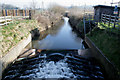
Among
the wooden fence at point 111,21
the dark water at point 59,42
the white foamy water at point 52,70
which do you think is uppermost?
the wooden fence at point 111,21

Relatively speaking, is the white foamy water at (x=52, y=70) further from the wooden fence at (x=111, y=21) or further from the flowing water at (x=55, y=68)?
the wooden fence at (x=111, y=21)

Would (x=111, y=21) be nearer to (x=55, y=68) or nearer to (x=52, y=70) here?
(x=55, y=68)

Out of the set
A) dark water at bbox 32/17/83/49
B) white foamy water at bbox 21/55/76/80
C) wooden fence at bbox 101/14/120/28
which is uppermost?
wooden fence at bbox 101/14/120/28

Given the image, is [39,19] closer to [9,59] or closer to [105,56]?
[9,59]

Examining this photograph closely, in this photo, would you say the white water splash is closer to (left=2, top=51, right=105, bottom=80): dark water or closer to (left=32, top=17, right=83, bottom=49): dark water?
(left=2, top=51, right=105, bottom=80): dark water

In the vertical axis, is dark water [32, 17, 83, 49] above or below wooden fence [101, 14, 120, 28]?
below

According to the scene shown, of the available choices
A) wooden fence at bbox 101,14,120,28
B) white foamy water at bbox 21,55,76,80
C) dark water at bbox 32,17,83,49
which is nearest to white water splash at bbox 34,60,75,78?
white foamy water at bbox 21,55,76,80

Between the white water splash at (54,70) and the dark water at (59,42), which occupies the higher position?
the dark water at (59,42)

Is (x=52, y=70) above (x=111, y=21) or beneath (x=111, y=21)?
beneath

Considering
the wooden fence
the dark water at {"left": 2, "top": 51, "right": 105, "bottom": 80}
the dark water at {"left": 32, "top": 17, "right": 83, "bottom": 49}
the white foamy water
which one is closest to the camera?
the dark water at {"left": 2, "top": 51, "right": 105, "bottom": 80}

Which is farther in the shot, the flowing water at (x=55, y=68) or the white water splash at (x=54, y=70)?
the white water splash at (x=54, y=70)

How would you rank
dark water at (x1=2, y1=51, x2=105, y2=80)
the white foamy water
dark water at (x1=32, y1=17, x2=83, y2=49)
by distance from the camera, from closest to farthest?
dark water at (x1=2, y1=51, x2=105, y2=80)
the white foamy water
dark water at (x1=32, y1=17, x2=83, y2=49)

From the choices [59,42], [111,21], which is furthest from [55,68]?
[111,21]

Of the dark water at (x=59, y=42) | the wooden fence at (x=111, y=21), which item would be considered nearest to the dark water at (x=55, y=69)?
the dark water at (x=59, y=42)
